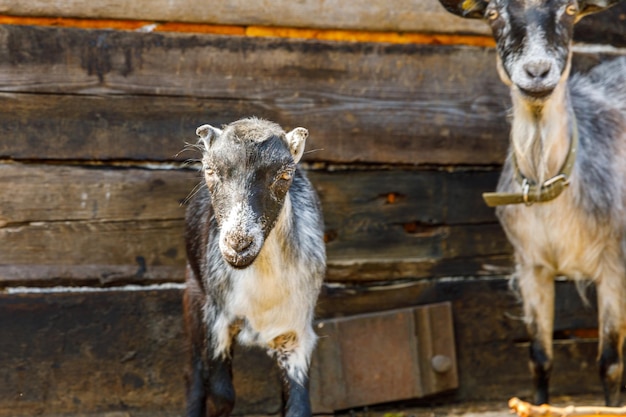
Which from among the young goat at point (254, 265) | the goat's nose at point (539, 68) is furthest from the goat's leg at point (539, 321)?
the young goat at point (254, 265)

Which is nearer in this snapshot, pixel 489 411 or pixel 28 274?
pixel 28 274

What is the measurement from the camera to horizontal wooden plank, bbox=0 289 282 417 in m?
6.01

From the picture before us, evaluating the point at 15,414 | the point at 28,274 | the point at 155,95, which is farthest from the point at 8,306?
the point at 155,95

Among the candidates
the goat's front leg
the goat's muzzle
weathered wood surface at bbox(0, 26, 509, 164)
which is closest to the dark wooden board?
weathered wood surface at bbox(0, 26, 509, 164)

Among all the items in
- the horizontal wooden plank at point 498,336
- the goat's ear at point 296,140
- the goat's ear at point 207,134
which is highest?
the goat's ear at point 207,134

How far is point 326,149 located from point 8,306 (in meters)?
2.07

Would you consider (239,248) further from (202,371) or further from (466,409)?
(466,409)

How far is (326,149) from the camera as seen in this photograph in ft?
21.2

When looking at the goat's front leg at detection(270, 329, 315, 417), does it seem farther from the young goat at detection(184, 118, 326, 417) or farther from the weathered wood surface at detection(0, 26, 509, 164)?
the weathered wood surface at detection(0, 26, 509, 164)

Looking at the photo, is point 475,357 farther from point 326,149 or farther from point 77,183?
point 77,183

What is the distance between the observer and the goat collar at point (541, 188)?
575 centimetres

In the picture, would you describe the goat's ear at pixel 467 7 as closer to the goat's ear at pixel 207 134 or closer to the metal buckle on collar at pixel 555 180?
the metal buckle on collar at pixel 555 180

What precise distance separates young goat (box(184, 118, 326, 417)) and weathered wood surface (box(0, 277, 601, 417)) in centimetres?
72

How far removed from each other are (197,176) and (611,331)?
2550 millimetres
